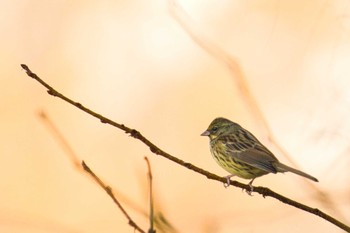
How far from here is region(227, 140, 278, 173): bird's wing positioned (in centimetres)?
202

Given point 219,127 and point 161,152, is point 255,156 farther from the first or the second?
point 161,152

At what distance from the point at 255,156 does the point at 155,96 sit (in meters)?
1.58

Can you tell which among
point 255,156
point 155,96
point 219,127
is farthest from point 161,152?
point 155,96

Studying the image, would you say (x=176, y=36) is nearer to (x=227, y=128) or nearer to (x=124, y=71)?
(x=124, y=71)

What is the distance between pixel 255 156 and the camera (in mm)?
2100

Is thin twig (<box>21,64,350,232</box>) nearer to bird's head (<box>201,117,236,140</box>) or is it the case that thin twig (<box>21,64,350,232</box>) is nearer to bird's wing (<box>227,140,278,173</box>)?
bird's wing (<box>227,140,278,173</box>)

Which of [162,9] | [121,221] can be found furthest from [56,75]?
[121,221]

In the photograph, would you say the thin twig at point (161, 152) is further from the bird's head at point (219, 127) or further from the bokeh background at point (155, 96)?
the bokeh background at point (155, 96)

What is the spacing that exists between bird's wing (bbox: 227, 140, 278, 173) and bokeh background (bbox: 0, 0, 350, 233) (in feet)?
1.59

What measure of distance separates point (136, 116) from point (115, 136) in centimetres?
12

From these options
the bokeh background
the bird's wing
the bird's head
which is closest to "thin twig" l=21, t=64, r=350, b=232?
the bird's wing

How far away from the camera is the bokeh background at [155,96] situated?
3027 millimetres

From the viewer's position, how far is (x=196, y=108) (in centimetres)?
344

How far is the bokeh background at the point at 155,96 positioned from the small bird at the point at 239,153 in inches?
16.9
